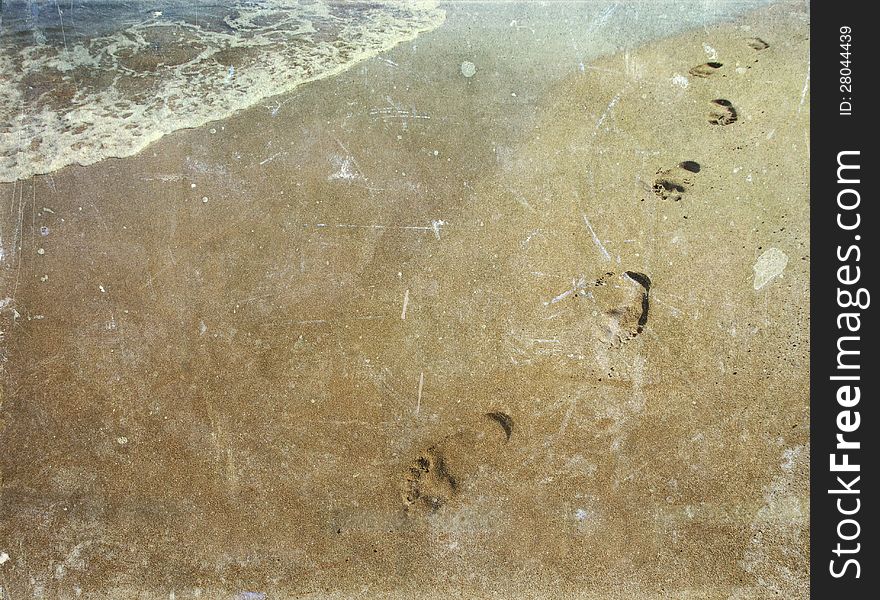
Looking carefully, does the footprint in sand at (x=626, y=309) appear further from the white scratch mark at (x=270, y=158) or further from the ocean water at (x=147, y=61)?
the white scratch mark at (x=270, y=158)

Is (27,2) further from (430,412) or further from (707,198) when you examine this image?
(707,198)

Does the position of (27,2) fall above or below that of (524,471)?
above

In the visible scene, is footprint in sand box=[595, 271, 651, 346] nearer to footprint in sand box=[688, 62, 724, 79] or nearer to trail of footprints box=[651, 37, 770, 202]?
trail of footprints box=[651, 37, 770, 202]

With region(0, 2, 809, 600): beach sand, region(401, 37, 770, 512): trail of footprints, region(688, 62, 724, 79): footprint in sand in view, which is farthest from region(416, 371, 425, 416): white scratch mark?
region(688, 62, 724, 79): footprint in sand

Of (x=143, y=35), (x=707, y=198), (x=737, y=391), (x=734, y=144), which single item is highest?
(x=143, y=35)

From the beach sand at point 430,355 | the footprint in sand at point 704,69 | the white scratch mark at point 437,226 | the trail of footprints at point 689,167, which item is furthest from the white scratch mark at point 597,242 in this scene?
the footprint in sand at point 704,69
